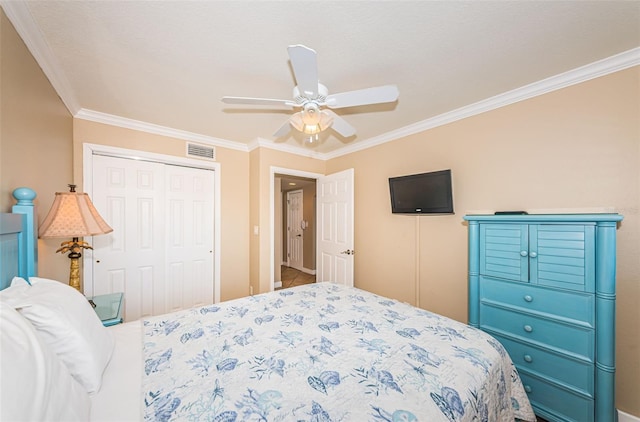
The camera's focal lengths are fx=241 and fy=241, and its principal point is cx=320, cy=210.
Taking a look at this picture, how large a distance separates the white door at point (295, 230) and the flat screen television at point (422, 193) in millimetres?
3776

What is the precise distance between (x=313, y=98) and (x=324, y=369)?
60.1 inches

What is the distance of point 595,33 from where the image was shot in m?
1.42

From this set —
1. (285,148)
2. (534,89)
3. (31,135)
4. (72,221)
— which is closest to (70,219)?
(72,221)

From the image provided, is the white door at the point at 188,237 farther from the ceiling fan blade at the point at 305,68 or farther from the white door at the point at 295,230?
the white door at the point at 295,230

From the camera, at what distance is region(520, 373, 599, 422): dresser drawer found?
1.47 m

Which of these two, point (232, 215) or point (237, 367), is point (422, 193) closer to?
point (237, 367)

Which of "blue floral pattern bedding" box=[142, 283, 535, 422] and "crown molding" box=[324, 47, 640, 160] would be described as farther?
"crown molding" box=[324, 47, 640, 160]

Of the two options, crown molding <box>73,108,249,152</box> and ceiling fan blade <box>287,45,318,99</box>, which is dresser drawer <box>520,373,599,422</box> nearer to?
ceiling fan blade <box>287,45,318,99</box>

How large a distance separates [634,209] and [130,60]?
3502 millimetres

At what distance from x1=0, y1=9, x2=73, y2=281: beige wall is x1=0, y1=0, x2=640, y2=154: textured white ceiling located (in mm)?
138

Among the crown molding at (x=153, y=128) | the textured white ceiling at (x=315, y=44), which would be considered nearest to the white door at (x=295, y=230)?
the crown molding at (x=153, y=128)

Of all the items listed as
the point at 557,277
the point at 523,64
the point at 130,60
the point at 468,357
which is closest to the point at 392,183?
the point at 523,64

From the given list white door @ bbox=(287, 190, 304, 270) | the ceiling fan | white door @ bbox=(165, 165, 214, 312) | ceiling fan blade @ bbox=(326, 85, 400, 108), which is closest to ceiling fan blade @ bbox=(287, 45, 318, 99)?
the ceiling fan

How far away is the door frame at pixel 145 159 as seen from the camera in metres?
2.46
